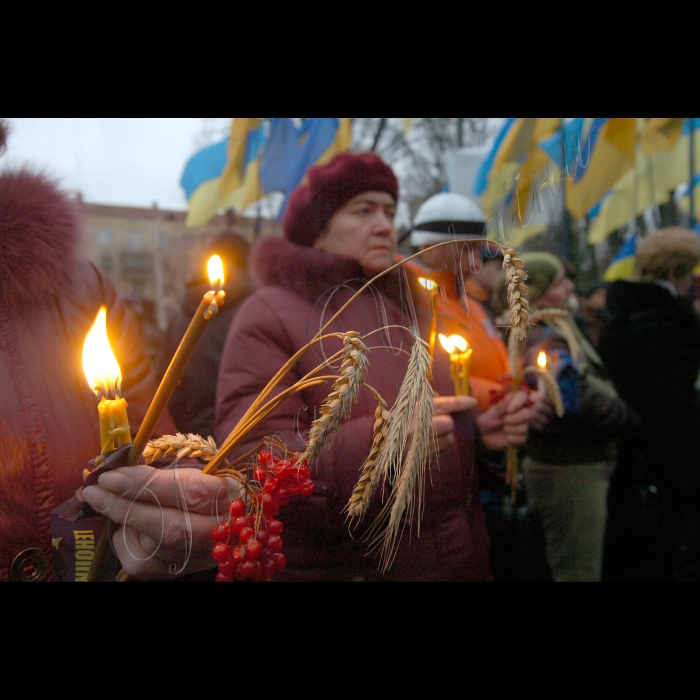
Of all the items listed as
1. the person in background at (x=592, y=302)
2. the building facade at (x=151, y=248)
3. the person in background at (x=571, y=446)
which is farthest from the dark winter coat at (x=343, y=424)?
the person in background at (x=592, y=302)

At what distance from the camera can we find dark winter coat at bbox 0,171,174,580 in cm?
96

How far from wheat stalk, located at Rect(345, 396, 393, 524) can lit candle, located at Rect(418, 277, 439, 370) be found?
22cm

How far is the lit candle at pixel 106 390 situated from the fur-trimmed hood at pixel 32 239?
0.22m

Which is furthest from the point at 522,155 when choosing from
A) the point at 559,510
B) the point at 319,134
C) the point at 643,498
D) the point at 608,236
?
the point at 608,236

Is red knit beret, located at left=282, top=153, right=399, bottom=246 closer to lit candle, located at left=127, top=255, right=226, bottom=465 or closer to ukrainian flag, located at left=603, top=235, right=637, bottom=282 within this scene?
lit candle, located at left=127, top=255, right=226, bottom=465

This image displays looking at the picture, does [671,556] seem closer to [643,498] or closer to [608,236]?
[643,498]

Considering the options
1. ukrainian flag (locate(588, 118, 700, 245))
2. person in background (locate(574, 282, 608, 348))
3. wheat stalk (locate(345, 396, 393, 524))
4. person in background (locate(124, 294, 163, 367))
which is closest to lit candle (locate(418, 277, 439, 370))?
wheat stalk (locate(345, 396, 393, 524))

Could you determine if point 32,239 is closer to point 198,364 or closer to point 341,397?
point 198,364

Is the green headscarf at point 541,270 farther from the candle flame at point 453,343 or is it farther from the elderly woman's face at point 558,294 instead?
the candle flame at point 453,343

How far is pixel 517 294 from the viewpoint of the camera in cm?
81

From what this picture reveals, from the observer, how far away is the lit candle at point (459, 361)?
120 cm

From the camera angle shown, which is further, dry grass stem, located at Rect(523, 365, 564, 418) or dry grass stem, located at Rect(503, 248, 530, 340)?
dry grass stem, located at Rect(523, 365, 564, 418)

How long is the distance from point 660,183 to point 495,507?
1995 millimetres

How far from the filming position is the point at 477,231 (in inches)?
40.1
